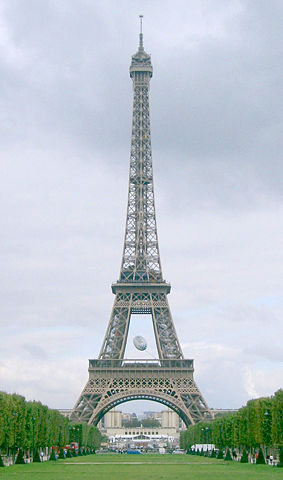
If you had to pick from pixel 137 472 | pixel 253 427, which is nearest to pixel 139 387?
pixel 253 427

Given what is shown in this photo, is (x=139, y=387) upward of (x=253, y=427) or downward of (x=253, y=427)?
upward

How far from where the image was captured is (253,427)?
75688mm

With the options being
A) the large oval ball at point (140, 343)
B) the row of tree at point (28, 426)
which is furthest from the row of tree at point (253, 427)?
the large oval ball at point (140, 343)

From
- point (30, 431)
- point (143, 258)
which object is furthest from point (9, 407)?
point (143, 258)

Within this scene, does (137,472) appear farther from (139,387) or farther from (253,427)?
(139,387)

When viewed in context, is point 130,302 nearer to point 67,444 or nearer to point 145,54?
point 67,444

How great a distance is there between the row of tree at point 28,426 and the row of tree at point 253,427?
786 inches

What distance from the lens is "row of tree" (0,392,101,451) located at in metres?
65.6

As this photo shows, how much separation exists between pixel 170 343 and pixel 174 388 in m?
7.24

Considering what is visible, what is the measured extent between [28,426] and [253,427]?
23358 millimetres

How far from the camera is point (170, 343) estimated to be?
4488 inches

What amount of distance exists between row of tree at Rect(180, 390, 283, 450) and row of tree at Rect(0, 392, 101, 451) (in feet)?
65.5

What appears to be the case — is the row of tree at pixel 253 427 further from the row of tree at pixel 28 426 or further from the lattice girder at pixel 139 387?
the row of tree at pixel 28 426

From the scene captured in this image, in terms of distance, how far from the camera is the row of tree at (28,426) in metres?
65.6
